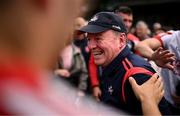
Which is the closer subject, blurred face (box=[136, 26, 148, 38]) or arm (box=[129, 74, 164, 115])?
arm (box=[129, 74, 164, 115])

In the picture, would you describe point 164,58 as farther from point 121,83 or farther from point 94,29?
point 121,83

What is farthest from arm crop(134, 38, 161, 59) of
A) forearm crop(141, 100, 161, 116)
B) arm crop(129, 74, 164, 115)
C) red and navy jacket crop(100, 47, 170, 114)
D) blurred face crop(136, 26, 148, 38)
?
blurred face crop(136, 26, 148, 38)

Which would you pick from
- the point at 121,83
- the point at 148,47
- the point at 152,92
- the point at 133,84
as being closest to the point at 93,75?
the point at 148,47

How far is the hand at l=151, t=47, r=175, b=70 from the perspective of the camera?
3.83 metres

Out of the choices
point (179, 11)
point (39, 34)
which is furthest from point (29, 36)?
point (179, 11)

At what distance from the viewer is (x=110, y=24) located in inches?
138

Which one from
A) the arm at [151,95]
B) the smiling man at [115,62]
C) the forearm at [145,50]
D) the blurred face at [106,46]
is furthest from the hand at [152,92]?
the forearm at [145,50]

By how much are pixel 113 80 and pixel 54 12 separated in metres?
2.49

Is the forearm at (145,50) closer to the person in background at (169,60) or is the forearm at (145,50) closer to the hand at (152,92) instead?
the person in background at (169,60)

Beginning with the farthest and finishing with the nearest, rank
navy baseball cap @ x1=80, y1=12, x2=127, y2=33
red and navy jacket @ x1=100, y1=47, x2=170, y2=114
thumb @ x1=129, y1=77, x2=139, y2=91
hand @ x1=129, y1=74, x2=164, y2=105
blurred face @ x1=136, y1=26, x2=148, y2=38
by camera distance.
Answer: blurred face @ x1=136, y1=26, x2=148, y2=38 < navy baseball cap @ x1=80, y1=12, x2=127, y2=33 < red and navy jacket @ x1=100, y1=47, x2=170, y2=114 < thumb @ x1=129, y1=77, x2=139, y2=91 < hand @ x1=129, y1=74, x2=164, y2=105

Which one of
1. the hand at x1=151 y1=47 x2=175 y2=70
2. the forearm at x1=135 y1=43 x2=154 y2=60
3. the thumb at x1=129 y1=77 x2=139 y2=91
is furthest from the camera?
the forearm at x1=135 y1=43 x2=154 y2=60

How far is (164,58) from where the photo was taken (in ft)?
12.6

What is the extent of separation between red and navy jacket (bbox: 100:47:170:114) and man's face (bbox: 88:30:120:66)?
144 millimetres

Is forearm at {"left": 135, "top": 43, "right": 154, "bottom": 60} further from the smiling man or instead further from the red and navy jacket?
the red and navy jacket
